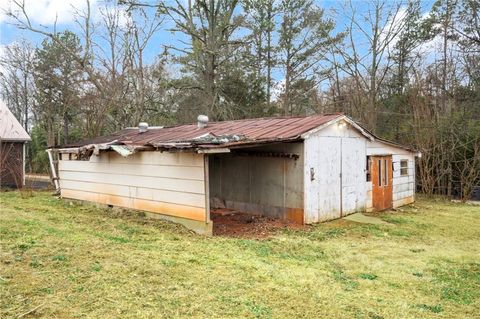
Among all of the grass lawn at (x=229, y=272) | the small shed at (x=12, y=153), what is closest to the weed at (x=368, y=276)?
the grass lawn at (x=229, y=272)

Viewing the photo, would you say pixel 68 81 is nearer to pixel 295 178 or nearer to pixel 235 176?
pixel 235 176

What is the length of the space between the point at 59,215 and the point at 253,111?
43.5 feet

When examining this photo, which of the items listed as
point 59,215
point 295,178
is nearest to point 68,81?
point 59,215

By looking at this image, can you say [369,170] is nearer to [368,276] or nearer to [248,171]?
[248,171]

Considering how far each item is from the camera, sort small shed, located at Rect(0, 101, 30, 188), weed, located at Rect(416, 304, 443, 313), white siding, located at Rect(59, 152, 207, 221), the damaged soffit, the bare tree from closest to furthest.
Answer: weed, located at Rect(416, 304, 443, 313) → the damaged soffit → white siding, located at Rect(59, 152, 207, 221) → small shed, located at Rect(0, 101, 30, 188) → the bare tree

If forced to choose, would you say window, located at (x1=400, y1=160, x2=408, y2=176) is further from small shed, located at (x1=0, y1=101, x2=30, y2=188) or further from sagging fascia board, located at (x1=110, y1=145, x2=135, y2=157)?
small shed, located at (x1=0, y1=101, x2=30, y2=188)

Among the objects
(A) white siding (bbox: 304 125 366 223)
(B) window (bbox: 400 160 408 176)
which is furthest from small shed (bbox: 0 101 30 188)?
(B) window (bbox: 400 160 408 176)

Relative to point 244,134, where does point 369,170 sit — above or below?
below

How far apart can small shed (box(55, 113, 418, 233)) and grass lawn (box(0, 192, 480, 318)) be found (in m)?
0.83

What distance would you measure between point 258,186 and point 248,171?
20.2 inches

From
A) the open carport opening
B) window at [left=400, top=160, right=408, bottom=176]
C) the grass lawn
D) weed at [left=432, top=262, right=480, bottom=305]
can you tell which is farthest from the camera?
window at [left=400, top=160, right=408, bottom=176]

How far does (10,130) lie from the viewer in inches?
692

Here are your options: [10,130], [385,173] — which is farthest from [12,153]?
[385,173]

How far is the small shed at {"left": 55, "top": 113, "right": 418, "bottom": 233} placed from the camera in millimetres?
8133
